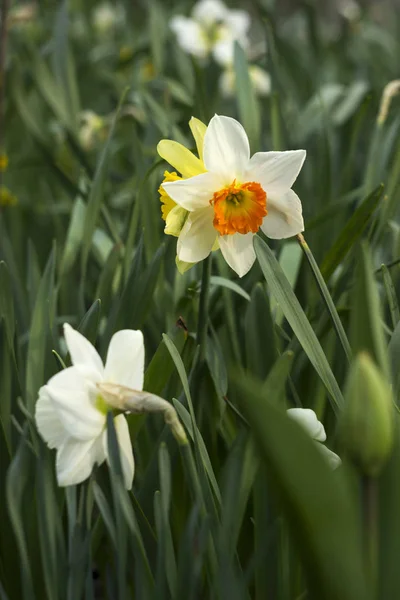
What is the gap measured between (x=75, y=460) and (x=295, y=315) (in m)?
0.24

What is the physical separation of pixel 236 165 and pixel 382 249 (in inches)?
23.6

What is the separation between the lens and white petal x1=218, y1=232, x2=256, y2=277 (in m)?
0.73

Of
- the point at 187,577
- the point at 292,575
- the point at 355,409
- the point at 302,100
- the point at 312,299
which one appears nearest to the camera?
the point at 355,409

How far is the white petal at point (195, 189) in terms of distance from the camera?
2.24ft

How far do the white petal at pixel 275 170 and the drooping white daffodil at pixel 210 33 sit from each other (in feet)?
5.57

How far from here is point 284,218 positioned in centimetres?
72

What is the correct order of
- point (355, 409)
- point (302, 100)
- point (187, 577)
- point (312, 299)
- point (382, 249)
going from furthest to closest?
point (302, 100), point (382, 249), point (312, 299), point (187, 577), point (355, 409)

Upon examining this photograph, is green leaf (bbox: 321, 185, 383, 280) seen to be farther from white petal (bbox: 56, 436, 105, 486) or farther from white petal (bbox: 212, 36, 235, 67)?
white petal (bbox: 212, 36, 235, 67)

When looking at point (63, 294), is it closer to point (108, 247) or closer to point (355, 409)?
point (108, 247)

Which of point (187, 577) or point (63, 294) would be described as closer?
point (187, 577)

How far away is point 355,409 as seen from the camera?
17.1 inches

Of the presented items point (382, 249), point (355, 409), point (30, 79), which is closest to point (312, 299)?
point (382, 249)

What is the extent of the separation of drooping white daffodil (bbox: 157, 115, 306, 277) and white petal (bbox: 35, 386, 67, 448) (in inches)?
7.4

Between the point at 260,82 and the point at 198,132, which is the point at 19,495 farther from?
the point at 260,82
